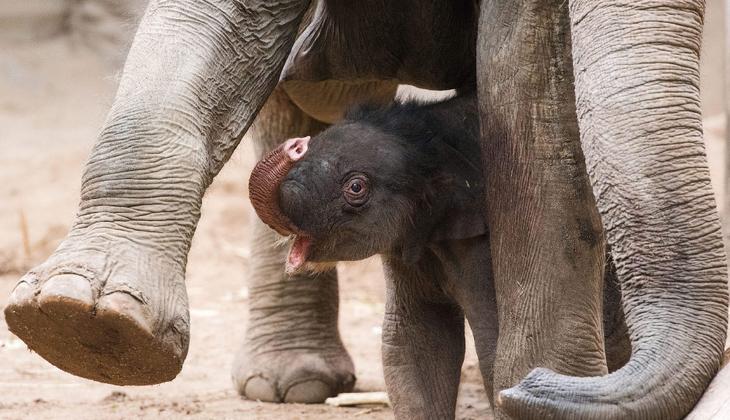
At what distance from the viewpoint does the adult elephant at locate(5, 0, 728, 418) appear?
204 centimetres

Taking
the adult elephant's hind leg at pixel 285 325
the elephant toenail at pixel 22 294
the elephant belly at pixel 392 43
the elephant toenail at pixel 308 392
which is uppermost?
the elephant belly at pixel 392 43

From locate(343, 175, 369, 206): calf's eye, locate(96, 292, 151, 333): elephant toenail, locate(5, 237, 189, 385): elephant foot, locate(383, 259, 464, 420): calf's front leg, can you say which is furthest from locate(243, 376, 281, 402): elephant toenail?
locate(96, 292, 151, 333): elephant toenail

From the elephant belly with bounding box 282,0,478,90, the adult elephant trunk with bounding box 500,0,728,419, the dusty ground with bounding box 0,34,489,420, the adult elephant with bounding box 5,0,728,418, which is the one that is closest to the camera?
the adult elephant trunk with bounding box 500,0,728,419

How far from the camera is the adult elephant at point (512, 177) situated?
2043 millimetres

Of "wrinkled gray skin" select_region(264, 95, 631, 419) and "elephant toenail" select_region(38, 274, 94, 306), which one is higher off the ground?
"wrinkled gray skin" select_region(264, 95, 631, 419)

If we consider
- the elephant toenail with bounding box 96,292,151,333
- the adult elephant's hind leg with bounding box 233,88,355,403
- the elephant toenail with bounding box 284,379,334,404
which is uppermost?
the adult elephant's hind leg with bounding box 233,88,355,403

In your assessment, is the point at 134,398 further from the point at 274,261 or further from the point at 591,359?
the point at 591,359

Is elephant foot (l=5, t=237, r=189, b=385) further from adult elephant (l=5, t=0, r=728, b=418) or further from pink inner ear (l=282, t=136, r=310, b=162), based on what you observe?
pink inner ear (l=282, t=136, r=310, b=162)

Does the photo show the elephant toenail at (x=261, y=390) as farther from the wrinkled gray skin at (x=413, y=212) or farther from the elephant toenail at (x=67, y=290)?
the elephant toenail at (x=67, y=290)

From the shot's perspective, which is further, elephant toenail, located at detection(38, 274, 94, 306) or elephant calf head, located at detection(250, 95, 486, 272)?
elephant calf head, located at detection(250, 95, 486, 272)

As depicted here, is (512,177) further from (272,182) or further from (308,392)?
(308,392)

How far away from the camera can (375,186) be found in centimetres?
301

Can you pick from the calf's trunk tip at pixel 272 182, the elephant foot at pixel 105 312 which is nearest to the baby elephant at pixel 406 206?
the calf's trunk tip at pixel 272 182

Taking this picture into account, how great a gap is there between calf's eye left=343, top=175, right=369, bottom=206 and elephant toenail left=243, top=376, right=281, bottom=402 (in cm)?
158
